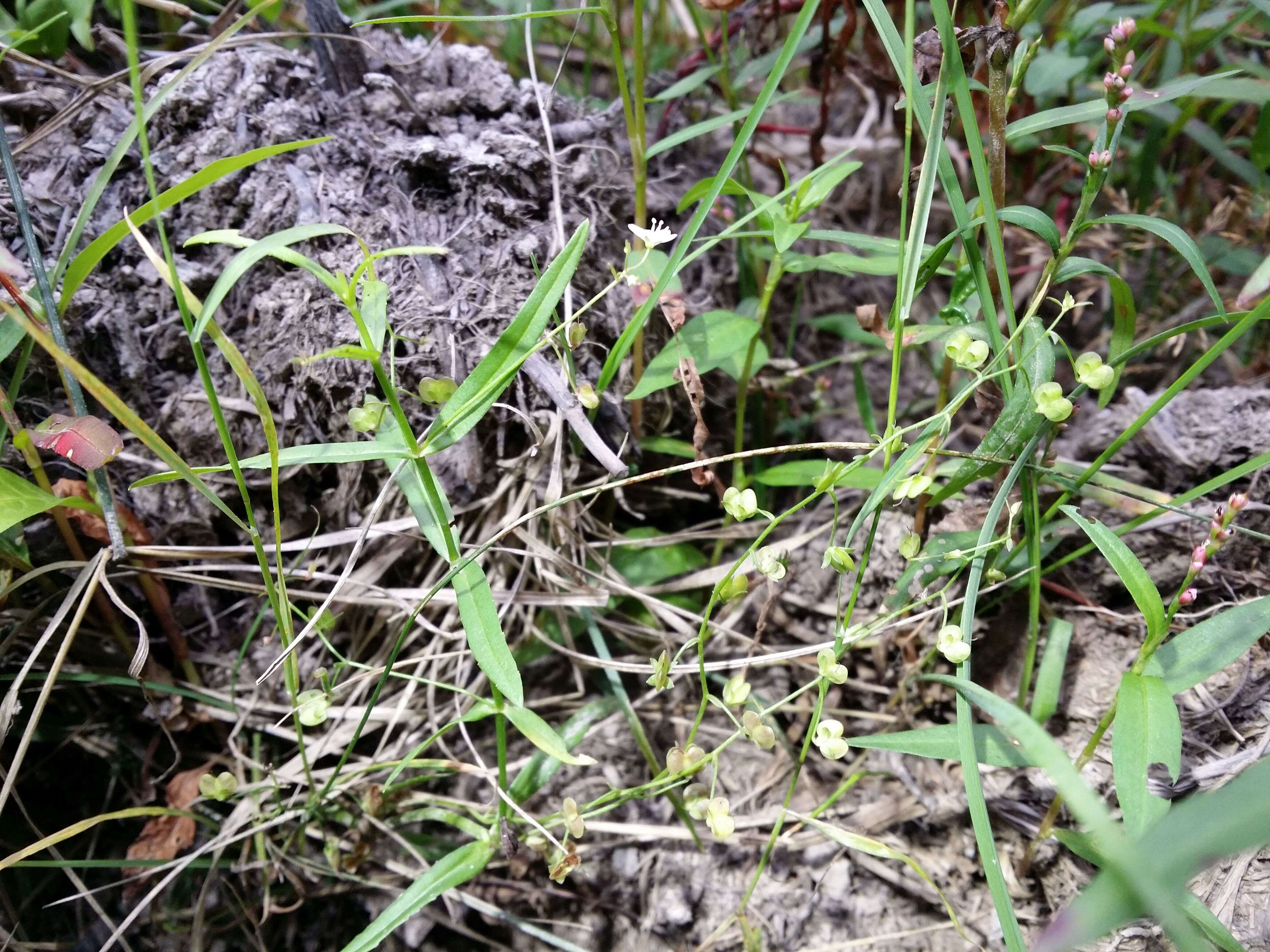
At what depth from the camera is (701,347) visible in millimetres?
1013

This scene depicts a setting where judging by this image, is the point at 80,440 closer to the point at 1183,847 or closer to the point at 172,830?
the point at 172,830

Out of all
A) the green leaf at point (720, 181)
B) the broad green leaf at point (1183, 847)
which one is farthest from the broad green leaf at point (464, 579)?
the broad green leaf at point (1183, 847)

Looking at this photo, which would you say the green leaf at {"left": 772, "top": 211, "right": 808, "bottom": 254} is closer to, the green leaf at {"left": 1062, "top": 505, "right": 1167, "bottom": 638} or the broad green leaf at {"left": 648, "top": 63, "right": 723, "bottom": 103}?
the broad green leaf at {"left": 648, "top": 63, "right": 723, "bottom": 103}

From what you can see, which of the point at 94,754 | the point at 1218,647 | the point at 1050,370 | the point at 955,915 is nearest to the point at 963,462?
the point at 1050,370

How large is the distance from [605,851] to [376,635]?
44 centimetres

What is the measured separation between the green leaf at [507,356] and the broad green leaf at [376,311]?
10 cm

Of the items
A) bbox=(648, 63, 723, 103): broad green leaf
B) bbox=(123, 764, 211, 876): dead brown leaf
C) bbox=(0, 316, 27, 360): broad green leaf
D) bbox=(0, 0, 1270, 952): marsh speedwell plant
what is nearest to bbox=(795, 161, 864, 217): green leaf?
bbox=(0, 0, 1270, 952): marsh speedwell plant

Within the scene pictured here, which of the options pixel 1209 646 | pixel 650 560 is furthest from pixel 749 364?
pixel 1209 646

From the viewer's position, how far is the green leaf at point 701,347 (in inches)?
38.9

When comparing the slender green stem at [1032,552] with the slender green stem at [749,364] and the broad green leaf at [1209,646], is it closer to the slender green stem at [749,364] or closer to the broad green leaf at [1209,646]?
the broad green leaf at [1209,646]

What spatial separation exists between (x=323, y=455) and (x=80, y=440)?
29 centimetres

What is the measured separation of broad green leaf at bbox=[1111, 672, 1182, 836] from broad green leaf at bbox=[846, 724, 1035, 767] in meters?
0.13

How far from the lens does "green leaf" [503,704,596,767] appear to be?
80cm

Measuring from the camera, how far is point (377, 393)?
101 centimetres
